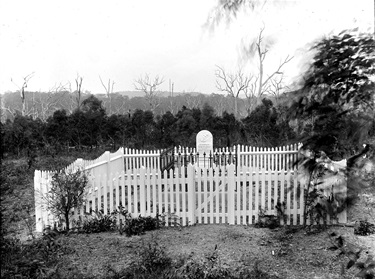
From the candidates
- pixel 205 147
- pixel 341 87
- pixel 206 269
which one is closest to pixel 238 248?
pixel 206 269

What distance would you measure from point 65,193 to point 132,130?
9.65 meters

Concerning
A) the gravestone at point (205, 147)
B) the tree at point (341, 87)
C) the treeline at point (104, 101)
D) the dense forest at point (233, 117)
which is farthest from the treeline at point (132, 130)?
the tree at point (341, 87)

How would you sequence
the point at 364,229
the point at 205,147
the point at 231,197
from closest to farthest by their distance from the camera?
the point at 364,229, the point at 231,197, the point at 205,147

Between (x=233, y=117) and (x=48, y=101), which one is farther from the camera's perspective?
(x=48, y=101)

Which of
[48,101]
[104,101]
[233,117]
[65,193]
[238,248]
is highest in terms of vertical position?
[48,101]

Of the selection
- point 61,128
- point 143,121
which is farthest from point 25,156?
point 143,121

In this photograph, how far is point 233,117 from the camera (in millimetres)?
13734

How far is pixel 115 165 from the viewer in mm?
8055

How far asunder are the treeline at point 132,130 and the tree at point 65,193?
823 centimetres

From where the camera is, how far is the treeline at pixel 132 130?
40.9ft

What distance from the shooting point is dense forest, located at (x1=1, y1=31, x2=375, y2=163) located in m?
0.87

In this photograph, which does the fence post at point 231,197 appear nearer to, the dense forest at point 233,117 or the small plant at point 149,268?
the dense forest at point 233,117

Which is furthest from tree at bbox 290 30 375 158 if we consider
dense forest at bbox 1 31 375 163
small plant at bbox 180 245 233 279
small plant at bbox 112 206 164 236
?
small plant at bbox 112 206 164 236

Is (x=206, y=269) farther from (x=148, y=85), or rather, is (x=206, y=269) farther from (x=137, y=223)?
(x=148, y=85)
